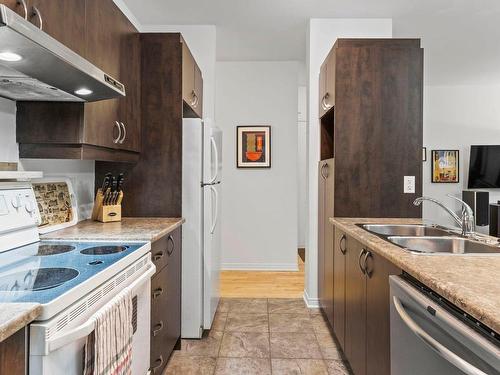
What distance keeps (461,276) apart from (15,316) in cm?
119

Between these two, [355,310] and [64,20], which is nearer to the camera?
[64,20]

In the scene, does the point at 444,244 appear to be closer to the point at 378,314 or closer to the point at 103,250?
the point at 378,314

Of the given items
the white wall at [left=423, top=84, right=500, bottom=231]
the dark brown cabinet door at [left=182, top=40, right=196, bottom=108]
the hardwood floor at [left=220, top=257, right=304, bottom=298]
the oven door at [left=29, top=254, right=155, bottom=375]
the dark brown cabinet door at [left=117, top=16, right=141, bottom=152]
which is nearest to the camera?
the oven door at [left=29, top=254, right=155, bottom=375]

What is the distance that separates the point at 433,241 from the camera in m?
1.90

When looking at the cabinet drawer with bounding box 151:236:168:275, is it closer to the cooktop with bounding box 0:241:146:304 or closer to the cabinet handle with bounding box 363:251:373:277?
the cooktop with bounding box 0:241:146:304

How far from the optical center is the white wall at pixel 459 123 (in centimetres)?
624

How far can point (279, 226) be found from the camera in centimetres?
477

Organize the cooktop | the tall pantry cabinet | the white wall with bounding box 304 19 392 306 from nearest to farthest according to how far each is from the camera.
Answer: the cooktop → the tall pantry cabinet → the white wall with bounding box 304 19 392 306

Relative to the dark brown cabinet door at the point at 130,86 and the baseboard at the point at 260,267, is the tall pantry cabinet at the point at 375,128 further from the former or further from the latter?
the baseboard at the point at 260,267

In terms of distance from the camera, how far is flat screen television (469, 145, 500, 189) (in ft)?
20.0

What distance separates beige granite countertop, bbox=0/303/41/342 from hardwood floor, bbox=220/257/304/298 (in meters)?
2.93

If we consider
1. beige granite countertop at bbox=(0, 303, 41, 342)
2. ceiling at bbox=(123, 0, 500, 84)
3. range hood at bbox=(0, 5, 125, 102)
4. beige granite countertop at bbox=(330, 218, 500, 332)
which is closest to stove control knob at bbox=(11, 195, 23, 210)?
range hood at bbox=(0, 5, 125, 102)

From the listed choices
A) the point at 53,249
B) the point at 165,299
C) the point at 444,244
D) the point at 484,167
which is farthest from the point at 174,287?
the point at 484,167

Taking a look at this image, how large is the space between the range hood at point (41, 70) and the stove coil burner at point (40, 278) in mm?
712
